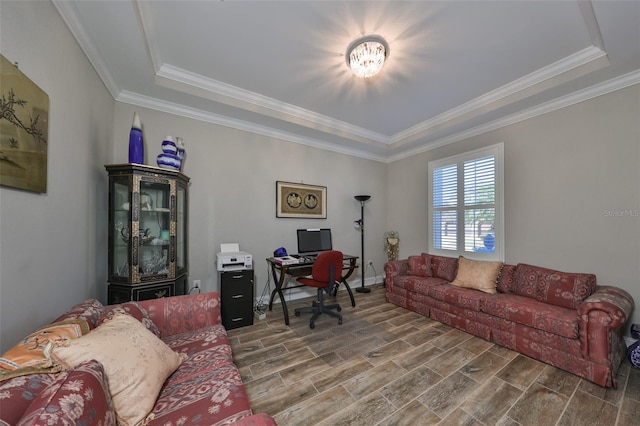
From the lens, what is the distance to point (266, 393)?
5.74 feet

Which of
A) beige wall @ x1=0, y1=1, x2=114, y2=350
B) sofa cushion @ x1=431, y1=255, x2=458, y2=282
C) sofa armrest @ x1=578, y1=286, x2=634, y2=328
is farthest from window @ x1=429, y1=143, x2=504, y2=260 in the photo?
beige wall @ x1=0, y1=1, x2=114, y2=350

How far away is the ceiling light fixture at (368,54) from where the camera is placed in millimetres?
2045

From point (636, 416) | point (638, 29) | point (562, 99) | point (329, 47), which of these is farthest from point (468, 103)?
point (636, 416)

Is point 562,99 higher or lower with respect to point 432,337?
higher

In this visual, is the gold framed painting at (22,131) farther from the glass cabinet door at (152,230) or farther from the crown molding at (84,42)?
the glass cabinet door at (152,230)

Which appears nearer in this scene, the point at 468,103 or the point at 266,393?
the point at 266,393

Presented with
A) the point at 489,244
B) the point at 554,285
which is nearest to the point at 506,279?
the point at 554,285

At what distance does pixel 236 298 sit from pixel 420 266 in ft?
8.90

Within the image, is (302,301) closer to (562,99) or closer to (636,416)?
(636,416)

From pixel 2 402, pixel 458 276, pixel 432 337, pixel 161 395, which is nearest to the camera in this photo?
pixel 2 402

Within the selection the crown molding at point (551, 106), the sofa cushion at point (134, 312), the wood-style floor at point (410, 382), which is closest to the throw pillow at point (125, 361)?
the sofa cushion at point (134, 312)

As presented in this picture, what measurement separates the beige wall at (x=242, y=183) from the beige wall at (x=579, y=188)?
237cm

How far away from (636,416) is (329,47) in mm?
3568

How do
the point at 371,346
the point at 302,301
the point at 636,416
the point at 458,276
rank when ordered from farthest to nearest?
the point at 302,301
the point at 458,276
the point at 371,346
the point at 636,416
